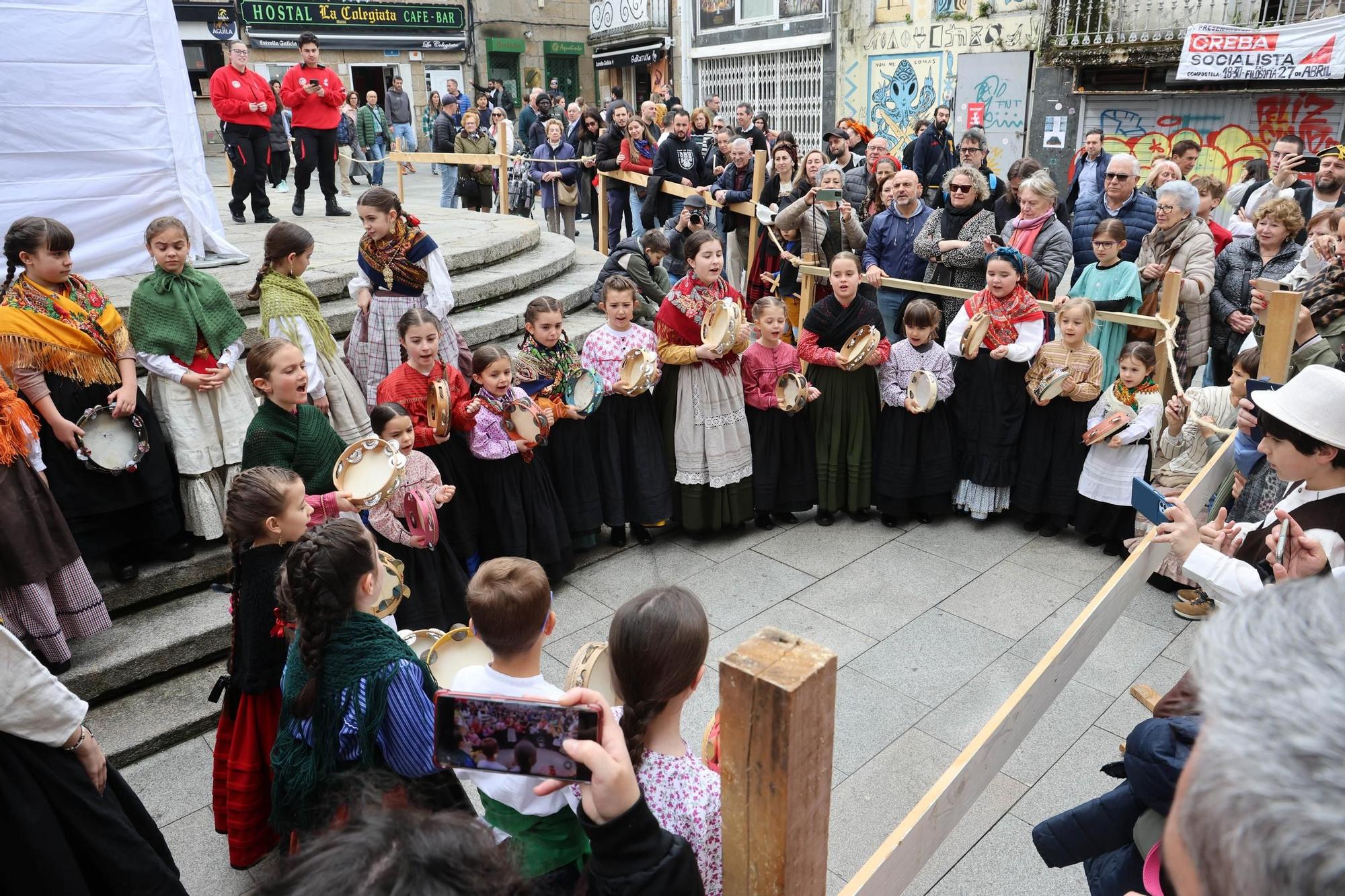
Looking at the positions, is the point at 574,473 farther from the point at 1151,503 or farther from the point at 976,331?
the point at 1151,503

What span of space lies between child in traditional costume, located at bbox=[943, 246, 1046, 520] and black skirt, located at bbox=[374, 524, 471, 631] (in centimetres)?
306

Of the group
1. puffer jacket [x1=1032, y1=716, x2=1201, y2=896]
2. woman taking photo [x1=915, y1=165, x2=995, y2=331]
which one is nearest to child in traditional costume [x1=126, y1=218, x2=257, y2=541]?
puffer jacket [x1=1032, y1=716, x2=1201, y2=896]

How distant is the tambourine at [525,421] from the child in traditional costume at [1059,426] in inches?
109

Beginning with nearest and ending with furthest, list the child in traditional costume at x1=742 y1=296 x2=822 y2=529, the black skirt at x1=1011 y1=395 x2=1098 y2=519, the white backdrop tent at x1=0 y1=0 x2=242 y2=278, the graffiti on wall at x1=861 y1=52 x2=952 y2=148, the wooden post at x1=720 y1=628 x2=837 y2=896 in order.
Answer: the wooden post at x1=720 y1=628 x2=837 y2=896, the black skirt at x1=1011 y1=395 x2=1098 y2=519, the child in traditional costume at x1=742 y1=296 x2=822 y2=529, the white backdrop tent at x1=0 y1=0 x2=242 y2=278, the graffiti on wall at x1=861 y1=52 x2=952 y2=148

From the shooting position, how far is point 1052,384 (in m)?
4.91

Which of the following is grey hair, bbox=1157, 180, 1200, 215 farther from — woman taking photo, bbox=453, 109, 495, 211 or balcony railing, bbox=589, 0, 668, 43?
balcony railing, bbox=589, 0, 668, 43

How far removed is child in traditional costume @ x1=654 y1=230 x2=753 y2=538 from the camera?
16.3ft

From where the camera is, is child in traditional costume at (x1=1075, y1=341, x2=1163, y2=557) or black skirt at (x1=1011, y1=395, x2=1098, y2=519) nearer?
child in traditional costume at (x1=1075, y1=341, x2=1163, y2=557)

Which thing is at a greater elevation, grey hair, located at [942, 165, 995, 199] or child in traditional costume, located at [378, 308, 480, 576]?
grey hair, located at [942, 165, 995, 199]

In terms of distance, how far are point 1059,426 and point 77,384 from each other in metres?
4.95

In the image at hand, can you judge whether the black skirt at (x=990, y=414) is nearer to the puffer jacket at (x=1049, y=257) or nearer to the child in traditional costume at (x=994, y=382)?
the child in traditional costume at (x=994, y=382)

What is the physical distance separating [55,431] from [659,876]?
138 inches

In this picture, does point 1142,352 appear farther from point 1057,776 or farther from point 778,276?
point 778,276

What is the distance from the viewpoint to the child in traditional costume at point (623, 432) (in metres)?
4.85
